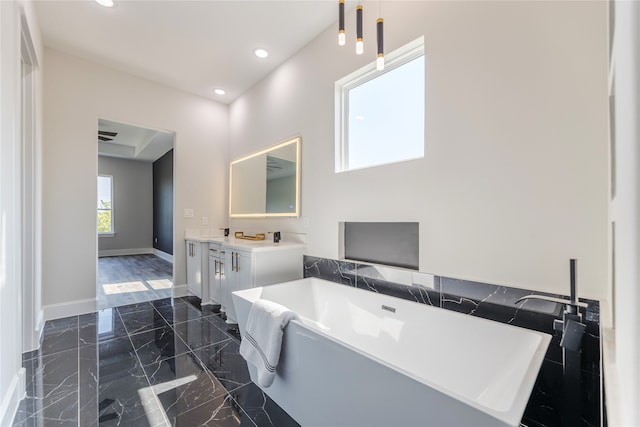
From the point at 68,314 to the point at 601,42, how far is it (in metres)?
5.10

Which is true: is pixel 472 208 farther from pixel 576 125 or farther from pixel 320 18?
pixel 320 18

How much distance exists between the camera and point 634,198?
0.47 m

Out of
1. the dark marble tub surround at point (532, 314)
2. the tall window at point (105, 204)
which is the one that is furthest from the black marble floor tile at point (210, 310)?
the tall window at point (105, 204)

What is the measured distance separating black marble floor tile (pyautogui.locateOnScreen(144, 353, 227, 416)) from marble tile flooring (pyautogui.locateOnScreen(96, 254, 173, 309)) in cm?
205

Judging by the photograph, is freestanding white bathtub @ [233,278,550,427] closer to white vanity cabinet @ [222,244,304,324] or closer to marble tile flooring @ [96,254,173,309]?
white vanity cabinet @ [222,244,304,324]

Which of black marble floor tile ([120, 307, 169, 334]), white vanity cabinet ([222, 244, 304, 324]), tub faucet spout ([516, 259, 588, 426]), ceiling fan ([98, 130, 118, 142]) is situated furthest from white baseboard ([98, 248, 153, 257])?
tub faucet spout ([516, 259, 588, 426])

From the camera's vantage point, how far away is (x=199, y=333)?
2.73 meters

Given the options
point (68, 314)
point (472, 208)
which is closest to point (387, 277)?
point (472, 208)

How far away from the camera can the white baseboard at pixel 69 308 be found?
9.93ft

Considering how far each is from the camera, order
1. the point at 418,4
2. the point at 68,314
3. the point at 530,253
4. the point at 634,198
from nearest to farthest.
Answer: the point at 634,198
the point at 530,253
the point at 418,4
the point at 68,314

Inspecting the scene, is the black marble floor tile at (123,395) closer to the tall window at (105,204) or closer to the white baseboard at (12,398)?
the white baseboard at (12,398)

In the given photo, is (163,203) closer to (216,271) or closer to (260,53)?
(216,271)

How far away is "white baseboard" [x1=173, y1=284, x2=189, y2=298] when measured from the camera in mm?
3934

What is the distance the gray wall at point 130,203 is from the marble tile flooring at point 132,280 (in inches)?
30.0
